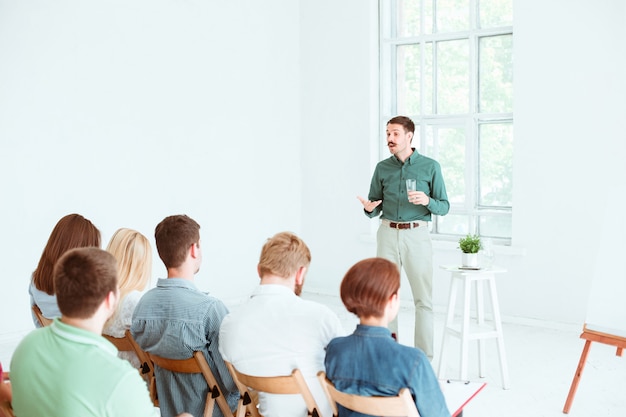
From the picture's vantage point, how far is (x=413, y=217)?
4.91 m

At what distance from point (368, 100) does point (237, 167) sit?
1485 mm

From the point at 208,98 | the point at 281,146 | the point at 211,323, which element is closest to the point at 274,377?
the point at 211,323

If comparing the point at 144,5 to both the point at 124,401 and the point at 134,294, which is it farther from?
the point at 124,401

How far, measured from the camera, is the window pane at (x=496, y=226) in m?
6.41

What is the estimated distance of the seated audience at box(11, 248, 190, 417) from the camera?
179cm

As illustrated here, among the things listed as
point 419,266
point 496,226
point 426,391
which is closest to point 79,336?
point 426,391

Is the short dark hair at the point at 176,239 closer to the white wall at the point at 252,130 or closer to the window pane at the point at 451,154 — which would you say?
the white wall at the point at 252,130

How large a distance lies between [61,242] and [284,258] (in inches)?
40.9

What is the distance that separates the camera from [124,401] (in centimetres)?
179

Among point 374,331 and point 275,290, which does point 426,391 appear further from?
point 275,290

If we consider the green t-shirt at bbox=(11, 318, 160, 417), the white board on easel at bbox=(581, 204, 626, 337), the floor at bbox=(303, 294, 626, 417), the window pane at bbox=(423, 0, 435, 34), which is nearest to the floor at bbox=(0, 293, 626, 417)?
the floor at bbox=(303, 294, 626, 417)

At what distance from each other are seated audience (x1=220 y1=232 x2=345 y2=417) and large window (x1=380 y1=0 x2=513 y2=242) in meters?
4.29

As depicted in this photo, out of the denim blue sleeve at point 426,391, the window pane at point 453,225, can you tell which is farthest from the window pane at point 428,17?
the denim blue sleeve at point 426,391

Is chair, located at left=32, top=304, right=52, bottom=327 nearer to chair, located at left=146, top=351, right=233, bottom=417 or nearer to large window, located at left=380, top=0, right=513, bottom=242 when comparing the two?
chair, located at left=146, top=351, right=233, bottom=417
